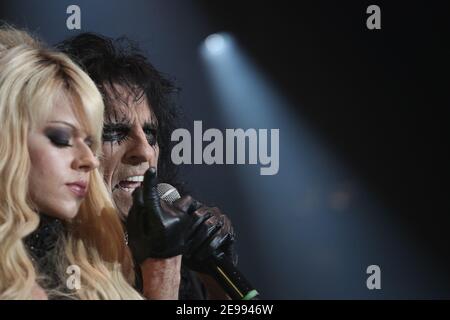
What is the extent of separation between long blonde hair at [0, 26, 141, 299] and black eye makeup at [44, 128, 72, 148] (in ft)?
0.16

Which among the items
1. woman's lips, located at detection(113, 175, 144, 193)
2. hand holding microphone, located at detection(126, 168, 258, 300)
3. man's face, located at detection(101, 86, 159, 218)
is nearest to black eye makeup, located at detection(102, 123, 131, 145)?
man's face, located at detection(101, 86, 159, 218)

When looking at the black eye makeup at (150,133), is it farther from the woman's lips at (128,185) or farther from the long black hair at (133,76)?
the woman's lips at (128,185)

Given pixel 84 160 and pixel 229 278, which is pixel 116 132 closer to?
pixel 84 160

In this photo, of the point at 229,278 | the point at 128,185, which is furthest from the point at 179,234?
the point at 128,185

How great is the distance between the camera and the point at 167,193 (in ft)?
6.75

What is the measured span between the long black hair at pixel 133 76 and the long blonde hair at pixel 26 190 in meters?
0.16

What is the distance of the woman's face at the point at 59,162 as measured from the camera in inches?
75.9

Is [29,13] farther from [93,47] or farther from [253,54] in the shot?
[253,54]

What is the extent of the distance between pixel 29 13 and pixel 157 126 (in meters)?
0.55

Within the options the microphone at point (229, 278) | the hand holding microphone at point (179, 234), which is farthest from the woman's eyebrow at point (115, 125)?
the microphone at point (229, 278)

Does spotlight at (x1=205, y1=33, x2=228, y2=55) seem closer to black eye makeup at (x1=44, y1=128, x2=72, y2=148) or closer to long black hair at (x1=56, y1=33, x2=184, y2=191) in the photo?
long black hair at (x1=56, y1=33, x2=184, y2=191)

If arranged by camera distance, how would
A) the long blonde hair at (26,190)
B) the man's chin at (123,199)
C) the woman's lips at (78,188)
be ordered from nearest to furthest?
the long blonde hair at (26,190) < the woman's lips at (78,188) < the man's chin at (123,199)

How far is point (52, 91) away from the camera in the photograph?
75.7 inches

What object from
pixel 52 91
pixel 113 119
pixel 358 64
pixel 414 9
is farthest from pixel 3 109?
pixel 414 9
